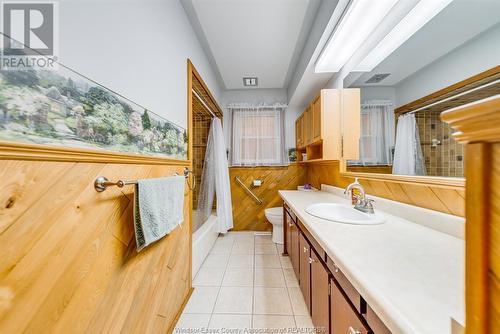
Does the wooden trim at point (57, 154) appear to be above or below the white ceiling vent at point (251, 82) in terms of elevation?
below

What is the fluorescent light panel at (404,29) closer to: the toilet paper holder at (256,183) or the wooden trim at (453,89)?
the wooden trim at (453,89)

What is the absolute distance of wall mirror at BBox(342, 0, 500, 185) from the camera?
763mm

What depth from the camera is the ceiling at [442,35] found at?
2.48 ft

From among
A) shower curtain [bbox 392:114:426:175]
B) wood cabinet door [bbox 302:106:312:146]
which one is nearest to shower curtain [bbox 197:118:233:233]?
wood cabinet door [bbox 302:106:312:146]

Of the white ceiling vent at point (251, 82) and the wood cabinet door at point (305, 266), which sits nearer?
the wood cabinet door at point (305, 266)

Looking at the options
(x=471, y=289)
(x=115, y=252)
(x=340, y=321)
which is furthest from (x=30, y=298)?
(x=340, y=321)

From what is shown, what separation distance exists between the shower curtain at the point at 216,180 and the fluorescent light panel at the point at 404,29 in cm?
189

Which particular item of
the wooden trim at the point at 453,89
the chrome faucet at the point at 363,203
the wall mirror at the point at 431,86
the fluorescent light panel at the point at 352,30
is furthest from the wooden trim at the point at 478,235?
the fluorescent light panel at the point at 352,30

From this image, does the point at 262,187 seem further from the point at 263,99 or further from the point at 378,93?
the point at 378,93

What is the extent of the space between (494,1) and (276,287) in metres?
2.12

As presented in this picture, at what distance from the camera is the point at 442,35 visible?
35.8 inches

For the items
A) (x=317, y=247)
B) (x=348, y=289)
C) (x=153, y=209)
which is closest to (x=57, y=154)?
(x=153, y=209)

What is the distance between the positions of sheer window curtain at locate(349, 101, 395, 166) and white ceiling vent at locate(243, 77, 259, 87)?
5.44 feet

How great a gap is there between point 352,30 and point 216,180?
7.05 ft
